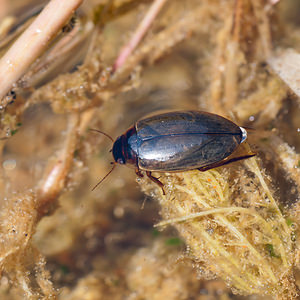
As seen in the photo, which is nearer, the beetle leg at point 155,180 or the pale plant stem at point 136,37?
the beetle leg at point 155,180

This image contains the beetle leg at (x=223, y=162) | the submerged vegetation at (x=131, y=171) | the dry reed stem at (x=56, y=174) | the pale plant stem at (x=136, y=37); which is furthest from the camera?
the pale plant stem at (x=136, y=37)

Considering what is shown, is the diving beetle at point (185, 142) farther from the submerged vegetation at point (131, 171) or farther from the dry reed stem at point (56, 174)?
the dry reed stem at point (56, 174)

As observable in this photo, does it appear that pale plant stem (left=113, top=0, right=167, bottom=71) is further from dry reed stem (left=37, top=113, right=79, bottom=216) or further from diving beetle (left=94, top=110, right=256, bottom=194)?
diving beetle (left=94, top=110, right=256, bottom=194)

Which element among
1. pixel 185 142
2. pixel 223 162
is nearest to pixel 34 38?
pixel 185 142

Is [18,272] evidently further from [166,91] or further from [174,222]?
[166,91]

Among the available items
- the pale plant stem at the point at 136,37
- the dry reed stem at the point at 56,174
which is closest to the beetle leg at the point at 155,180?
the dry reed stem at the point at 56,174
